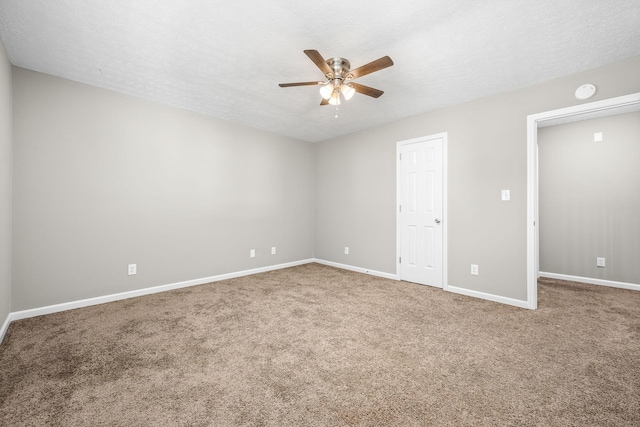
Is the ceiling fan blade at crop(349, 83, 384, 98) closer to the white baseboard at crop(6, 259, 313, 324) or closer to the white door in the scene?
the white door

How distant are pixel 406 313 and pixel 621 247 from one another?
3656 mm

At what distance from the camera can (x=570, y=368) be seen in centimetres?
190

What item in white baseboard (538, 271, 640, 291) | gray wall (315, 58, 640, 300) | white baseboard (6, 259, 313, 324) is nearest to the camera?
white baseboard (6, 259, 313, 324)

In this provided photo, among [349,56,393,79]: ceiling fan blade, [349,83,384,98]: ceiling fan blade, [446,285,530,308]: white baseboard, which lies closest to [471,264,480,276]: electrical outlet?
[446,285,530,308]: white baseboard

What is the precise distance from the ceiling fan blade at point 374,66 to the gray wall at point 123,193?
2.69m

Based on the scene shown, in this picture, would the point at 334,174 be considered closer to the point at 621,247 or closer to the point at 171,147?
the point at 171,147

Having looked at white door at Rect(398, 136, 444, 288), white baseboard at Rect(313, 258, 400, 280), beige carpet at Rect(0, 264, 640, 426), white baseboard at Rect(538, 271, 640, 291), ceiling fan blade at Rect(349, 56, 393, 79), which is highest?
ceiling fan blade at Rect(349, 56, 393, 79)

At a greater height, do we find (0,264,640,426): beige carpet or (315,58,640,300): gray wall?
(315,58,640,300): gray wall

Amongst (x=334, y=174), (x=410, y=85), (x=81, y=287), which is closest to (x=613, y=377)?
(x=410, y=85)

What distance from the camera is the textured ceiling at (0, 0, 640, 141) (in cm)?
194

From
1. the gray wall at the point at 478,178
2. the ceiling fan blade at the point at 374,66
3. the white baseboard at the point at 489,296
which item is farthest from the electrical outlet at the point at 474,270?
the ceiling fan blade at the point at 374,66

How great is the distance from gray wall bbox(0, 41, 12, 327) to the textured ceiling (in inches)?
10.9

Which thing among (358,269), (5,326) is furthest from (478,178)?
(5,326)

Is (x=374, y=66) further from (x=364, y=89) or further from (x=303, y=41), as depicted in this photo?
(x=303, y=41)
